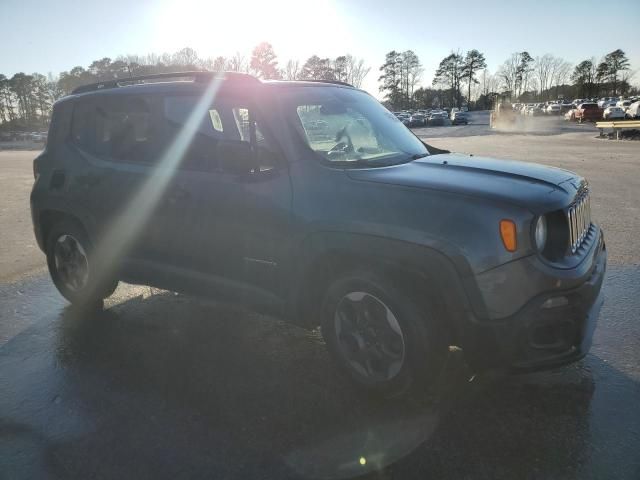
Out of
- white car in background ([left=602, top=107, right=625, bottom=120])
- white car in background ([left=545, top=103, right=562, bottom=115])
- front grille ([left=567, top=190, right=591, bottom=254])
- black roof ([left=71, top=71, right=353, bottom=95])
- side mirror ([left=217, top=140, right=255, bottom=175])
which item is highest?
white car in background ([left=545, top=103, right=562, bottom=115])

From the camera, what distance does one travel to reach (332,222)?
301 centimetres

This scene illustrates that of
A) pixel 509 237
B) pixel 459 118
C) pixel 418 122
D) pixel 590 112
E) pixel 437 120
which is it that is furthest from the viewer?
pixel 418 122

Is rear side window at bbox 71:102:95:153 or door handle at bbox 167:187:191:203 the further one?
rear side window at bbox 71:102:95:153

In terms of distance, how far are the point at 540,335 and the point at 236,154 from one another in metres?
2.06

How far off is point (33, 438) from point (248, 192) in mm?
1914

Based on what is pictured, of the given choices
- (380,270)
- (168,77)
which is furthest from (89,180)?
(380,270)

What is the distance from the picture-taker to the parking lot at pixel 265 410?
2578 mm

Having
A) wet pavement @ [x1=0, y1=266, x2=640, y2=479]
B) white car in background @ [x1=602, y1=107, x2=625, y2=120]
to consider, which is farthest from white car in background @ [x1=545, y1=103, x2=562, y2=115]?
wet pavement @ [x1=0, y1=266, x2=640, y2=479]

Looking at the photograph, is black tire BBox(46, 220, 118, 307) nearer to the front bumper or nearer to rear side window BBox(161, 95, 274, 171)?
rear side window BBox(161, 95, 274, 171)

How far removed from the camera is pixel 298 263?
321 centimetres

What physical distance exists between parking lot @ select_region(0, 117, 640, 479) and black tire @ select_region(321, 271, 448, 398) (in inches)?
5.6

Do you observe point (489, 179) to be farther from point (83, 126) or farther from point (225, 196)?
point (83, 126)

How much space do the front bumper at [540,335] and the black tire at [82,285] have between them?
11.1ft

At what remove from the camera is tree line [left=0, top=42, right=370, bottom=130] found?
7413 cm
